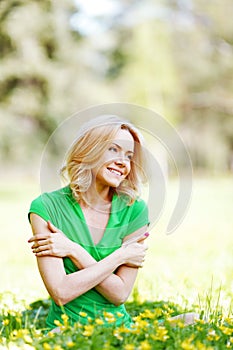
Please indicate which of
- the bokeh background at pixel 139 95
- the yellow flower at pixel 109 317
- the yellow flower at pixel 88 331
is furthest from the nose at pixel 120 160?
the bokeh background at pixel 139 95

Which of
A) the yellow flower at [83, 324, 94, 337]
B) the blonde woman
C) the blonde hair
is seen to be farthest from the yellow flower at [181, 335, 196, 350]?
the blonde hair

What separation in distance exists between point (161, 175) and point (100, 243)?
0.56m

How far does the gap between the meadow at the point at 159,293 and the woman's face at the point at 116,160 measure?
68 cm

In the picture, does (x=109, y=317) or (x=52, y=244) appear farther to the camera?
(x=52, y=244)

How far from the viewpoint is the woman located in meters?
2.76

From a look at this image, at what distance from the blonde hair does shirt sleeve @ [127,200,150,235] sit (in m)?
0.04

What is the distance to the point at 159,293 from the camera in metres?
4.41

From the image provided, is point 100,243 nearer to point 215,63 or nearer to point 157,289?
point 157,289

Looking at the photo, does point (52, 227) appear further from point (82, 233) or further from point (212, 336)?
point (212, 336)

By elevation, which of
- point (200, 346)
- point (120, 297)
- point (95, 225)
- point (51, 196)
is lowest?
point (200, 346)

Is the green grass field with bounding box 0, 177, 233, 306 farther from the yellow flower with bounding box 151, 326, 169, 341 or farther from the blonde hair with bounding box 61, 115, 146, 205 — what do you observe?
the yellow flower with bounding box 151, 326, 169, 341

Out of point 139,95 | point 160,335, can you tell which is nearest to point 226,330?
point 160,335

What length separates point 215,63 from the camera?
34.9m

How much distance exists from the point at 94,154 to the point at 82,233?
1.33 ft
